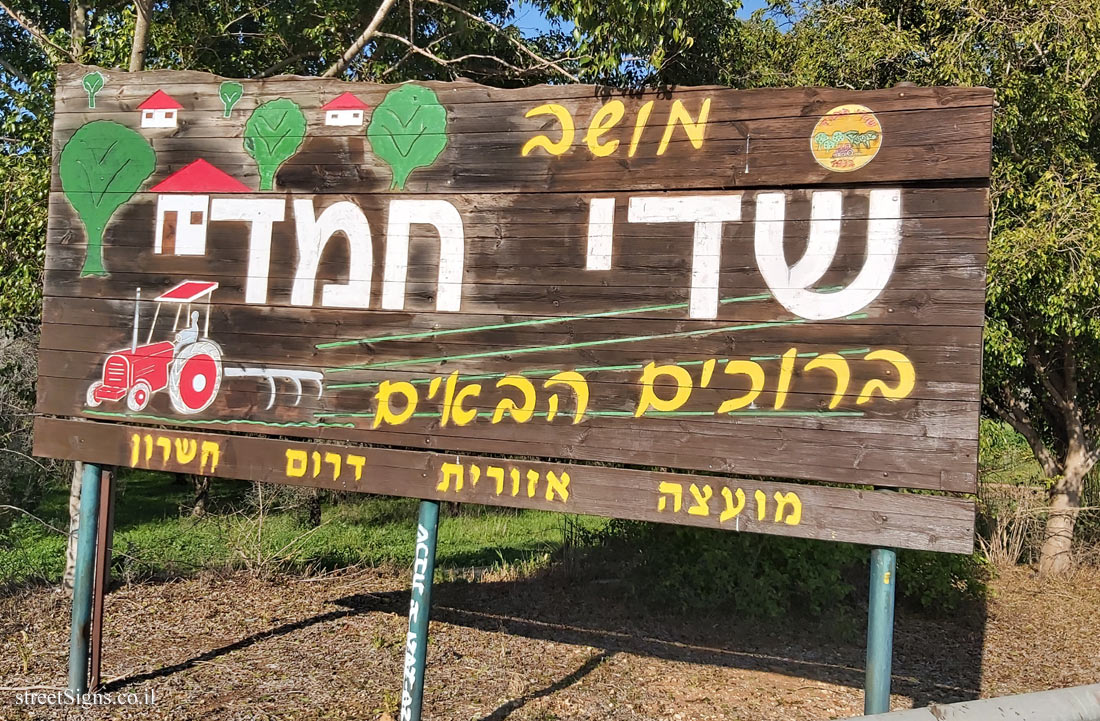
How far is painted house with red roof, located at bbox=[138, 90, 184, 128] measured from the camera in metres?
5.01

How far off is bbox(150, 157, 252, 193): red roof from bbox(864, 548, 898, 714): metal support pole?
147 inches

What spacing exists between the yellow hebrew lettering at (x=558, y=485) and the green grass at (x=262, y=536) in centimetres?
512

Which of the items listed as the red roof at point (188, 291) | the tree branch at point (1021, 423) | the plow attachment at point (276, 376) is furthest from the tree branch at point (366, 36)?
the tree branch at point (1021, 423)

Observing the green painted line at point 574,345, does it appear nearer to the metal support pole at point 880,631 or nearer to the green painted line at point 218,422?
the green painted line at point 218,422

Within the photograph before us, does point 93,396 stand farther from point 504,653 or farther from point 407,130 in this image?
point 504,653

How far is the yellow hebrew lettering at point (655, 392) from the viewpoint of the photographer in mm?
3998

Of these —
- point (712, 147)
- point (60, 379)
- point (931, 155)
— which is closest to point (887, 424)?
point (931, 155)

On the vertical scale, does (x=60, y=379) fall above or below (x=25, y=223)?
below

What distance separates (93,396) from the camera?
5051 mm

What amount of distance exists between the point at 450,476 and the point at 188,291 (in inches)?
74.6

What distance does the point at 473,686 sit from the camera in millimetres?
5660

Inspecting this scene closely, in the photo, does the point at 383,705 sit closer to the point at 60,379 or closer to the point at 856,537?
the point at 60,379

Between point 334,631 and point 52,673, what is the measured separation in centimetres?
192

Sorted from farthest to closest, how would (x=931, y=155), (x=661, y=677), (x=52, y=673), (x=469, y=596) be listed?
(x=469, y=596) < (x=661, y=677) < (x=52, y=673) < (x=931, y=155)
